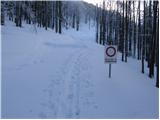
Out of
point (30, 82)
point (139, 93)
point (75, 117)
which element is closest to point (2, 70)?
point (30, 82)

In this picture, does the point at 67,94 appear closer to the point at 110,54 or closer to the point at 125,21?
the point at 110,54

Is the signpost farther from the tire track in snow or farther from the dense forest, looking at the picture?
the dense forest

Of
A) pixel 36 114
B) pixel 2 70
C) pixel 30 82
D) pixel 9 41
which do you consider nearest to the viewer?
pixel 36 114

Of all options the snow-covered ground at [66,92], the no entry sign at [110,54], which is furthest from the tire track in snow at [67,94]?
the no entry sign at [110,54]

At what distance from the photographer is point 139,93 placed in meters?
13.4

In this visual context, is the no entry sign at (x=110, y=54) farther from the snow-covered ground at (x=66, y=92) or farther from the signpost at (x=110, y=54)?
the snow-covered ground at (x=66, y=92)

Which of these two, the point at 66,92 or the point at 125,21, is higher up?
the point at 125,21

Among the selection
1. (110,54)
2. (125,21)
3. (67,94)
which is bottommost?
(67,94)

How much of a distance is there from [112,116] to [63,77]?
4.74 metres

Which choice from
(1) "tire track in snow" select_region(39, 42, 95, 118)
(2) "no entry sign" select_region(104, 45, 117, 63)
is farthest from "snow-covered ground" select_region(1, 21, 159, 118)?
(2) "no entry sign" select_region(104, 45, 117, 63)

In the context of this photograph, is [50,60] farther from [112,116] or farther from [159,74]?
[112,116]

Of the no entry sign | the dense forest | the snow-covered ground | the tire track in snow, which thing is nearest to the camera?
the tire track in snow

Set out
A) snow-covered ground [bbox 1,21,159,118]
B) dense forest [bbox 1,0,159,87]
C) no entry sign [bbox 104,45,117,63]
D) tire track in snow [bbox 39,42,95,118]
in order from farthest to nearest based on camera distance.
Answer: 1. dense forest [bbox 1,0,159,87]
2. no entry sign [bbox 104,45,117,63]
3. snow-covered ground [bbox 1,21,159,118]
4. tire track in snow [bbox 39,42,95,118]

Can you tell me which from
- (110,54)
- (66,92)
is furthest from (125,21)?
(66,92)
